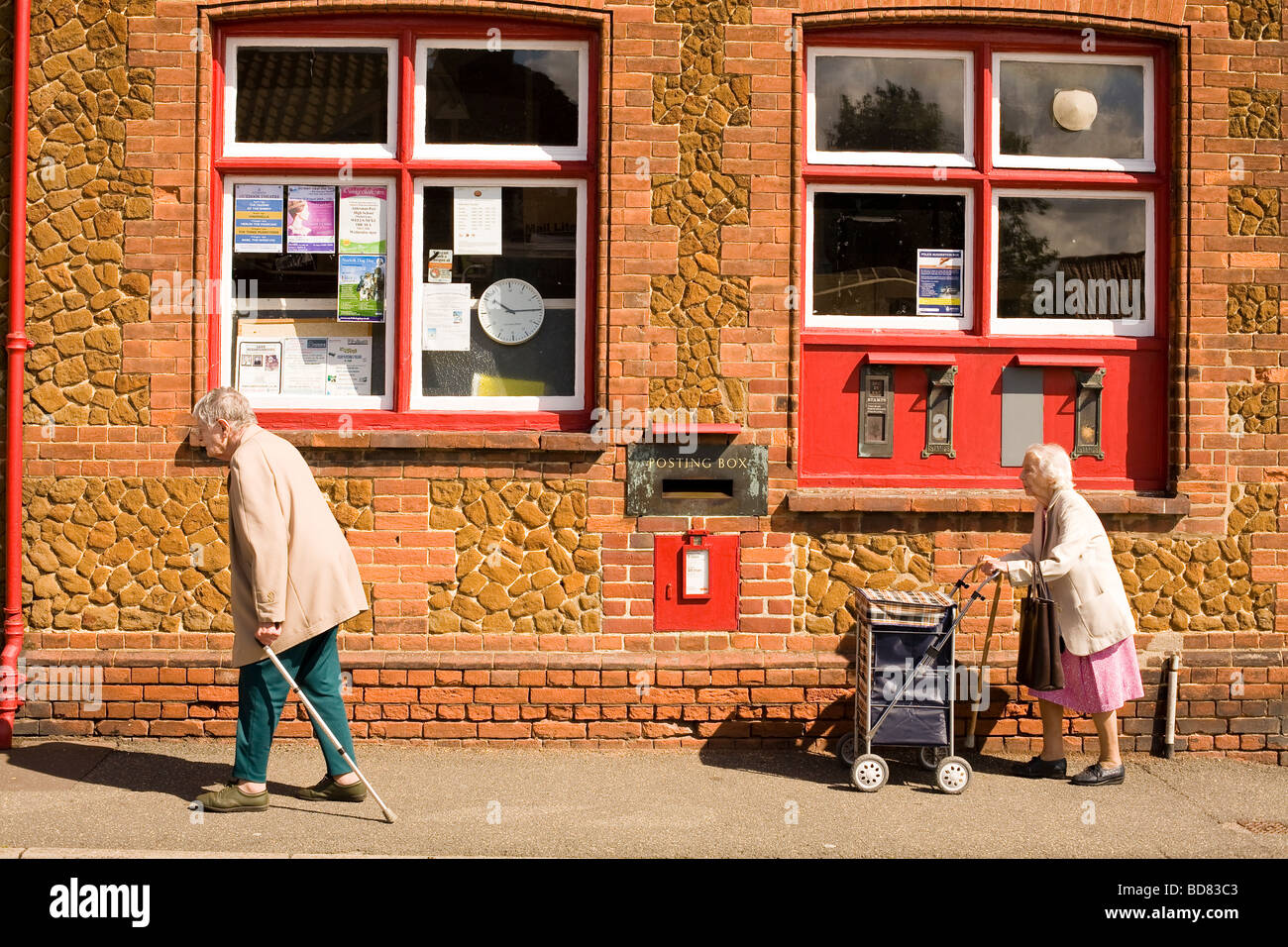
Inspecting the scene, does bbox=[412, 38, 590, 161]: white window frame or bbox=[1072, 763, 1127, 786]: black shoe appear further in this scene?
bbox=[412, 38, 590, 161]: white window frame

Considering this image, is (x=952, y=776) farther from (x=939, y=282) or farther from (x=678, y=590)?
(x=939, y=282)

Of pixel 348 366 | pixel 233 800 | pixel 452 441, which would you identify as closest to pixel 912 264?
pixel 452 441

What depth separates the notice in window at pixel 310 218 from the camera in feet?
23.8

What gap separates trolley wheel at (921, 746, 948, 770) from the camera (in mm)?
6465

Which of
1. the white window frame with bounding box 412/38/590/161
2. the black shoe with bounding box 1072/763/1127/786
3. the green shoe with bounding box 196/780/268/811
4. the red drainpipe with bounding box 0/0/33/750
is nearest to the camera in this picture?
the green shoe with bounding box 196/780/268/811

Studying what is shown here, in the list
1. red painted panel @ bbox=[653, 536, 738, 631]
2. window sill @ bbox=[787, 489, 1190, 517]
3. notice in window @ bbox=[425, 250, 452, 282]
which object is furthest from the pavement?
notice in window @ bbox=[425, 250, 452, 282]

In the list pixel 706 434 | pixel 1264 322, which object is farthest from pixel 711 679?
pixel 1264 322

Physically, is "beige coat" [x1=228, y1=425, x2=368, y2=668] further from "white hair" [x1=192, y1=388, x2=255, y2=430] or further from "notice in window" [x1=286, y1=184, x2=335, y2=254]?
"notice in window" [x1=286, y1=184, x2=335, y2=254]

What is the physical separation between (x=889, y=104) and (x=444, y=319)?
2927 millimetres

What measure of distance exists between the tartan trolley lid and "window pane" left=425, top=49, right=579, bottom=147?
3192mm

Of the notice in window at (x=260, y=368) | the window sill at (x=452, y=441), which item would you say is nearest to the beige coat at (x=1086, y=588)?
the window sill at (x=452, y=441)

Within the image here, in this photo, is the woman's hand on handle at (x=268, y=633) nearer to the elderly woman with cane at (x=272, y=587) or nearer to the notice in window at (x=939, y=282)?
the elderly woman with cane at (x=272, y=587)

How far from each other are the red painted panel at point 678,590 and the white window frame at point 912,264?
1476mm

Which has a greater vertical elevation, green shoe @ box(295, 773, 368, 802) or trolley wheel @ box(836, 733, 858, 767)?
trolley wheel @ box(836, 733, 858, 767)
